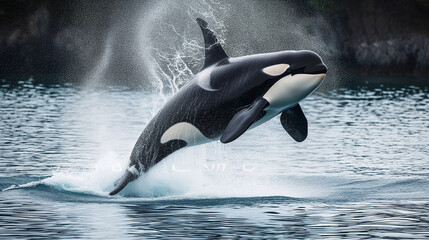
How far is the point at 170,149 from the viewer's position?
15062 mm

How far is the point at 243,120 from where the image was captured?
44.3ft

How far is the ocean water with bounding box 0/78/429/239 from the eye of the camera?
1348 centimetres

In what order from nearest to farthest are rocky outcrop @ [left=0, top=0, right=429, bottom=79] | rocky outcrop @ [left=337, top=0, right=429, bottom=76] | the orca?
1. the orca
2. rocky outcrop @ [left=337, top=0, right=429, bottom=76]
3. rocky outcrop @ [left=0, top=0, right=429, bottom=79]

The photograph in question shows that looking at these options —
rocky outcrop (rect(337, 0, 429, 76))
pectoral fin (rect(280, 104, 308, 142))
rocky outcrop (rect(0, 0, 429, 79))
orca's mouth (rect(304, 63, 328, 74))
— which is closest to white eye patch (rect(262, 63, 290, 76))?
orca's mouth (rect(304, 63, 328, 74))

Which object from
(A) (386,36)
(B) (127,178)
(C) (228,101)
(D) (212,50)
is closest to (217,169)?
(B) (127,178)

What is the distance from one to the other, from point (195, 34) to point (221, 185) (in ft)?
194

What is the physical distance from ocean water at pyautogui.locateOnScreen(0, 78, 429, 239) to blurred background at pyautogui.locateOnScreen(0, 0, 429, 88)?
135 feet

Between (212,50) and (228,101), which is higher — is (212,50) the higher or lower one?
the higher one

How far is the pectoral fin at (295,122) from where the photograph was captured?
14953 mm

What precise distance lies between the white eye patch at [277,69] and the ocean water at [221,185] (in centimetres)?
215

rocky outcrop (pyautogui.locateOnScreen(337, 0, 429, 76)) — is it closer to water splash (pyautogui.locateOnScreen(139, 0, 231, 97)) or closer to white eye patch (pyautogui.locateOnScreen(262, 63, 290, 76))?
water splash (pyautogui.locateOnScreen(139, 0, 231, 97))

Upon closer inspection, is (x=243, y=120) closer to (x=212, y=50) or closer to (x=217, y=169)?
(x=212, y=50)

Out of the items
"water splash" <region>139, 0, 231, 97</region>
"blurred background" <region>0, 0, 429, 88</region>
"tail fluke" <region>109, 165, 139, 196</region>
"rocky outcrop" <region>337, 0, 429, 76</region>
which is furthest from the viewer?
"rocky outcrop" <region>337, 0, 429, 76</region>

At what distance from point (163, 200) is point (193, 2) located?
194 ft
